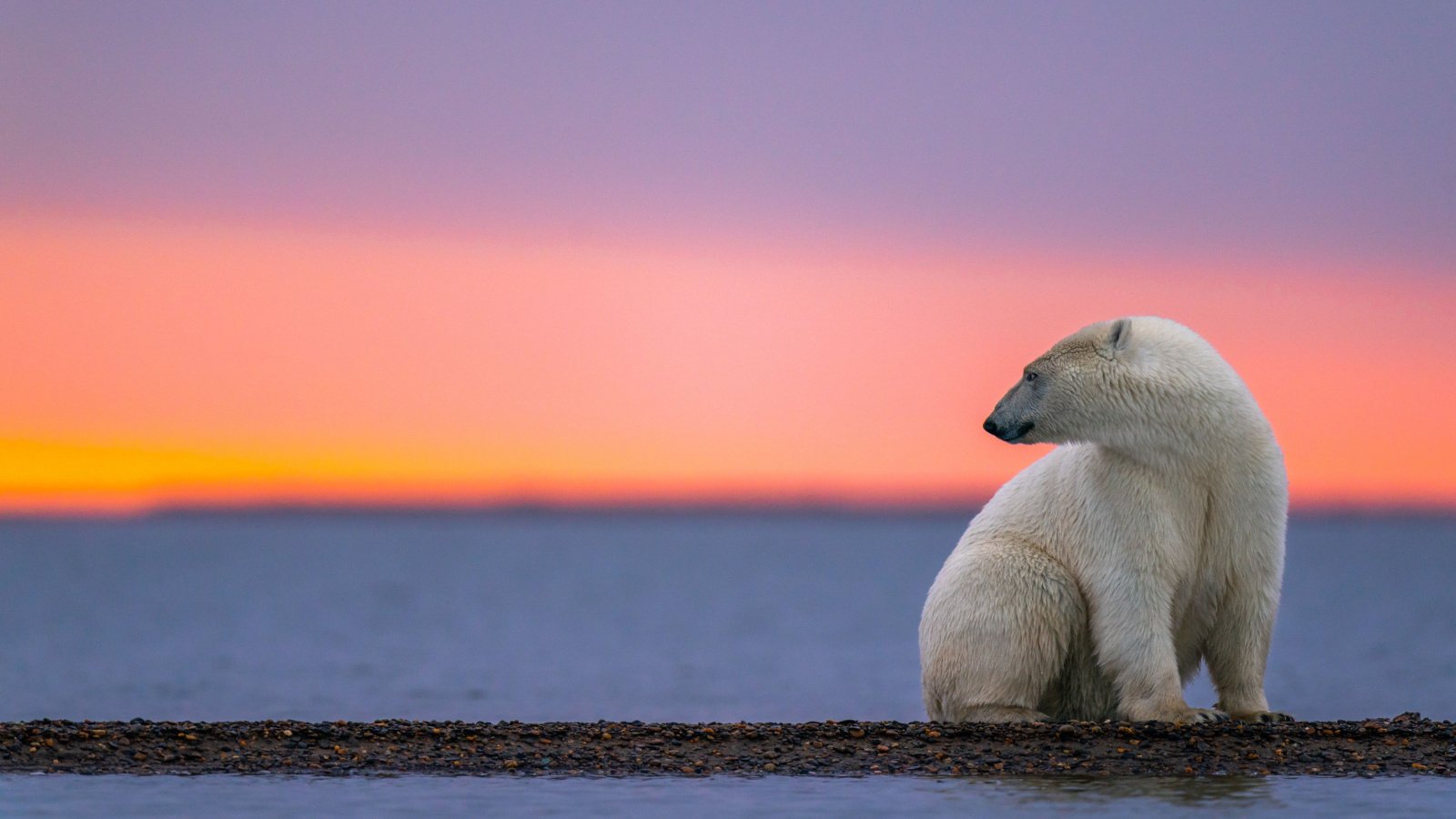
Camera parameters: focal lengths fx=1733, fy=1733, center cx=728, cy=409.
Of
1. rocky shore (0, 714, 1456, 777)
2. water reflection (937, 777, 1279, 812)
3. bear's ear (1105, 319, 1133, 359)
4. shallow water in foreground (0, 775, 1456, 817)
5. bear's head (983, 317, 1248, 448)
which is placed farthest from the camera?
bear's ear (1105, 319, 1133, 359)

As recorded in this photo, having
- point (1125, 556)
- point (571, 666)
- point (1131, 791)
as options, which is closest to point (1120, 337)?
point (1125, 556)

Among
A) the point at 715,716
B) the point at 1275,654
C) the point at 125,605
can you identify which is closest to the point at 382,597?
the point at 125,605

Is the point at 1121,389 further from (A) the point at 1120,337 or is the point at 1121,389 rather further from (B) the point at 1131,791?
(B) the point at 1131,791

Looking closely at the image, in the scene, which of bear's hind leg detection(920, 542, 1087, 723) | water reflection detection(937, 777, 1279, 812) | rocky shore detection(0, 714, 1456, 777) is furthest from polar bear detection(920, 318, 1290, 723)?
water reflection detection(937, 777, 1279, 812)

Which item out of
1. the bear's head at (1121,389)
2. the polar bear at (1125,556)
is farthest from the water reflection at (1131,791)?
the bear's head at (1121,389)

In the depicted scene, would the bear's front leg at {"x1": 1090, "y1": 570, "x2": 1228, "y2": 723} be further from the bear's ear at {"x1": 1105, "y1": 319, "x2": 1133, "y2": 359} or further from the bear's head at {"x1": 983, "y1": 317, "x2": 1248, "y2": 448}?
the bear's ear at {"x1": 1105, "y1": 319, "x2": 1133, "y2": 359}

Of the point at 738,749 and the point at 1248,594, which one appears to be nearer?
the point at 738,749

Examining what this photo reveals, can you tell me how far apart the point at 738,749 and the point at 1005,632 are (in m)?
1.86

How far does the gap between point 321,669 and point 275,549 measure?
15630 centimetres

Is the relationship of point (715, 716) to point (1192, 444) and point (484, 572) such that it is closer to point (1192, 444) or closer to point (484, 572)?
point (1192, 444)

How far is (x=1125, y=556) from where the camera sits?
9383 millimetres

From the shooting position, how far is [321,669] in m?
46.9

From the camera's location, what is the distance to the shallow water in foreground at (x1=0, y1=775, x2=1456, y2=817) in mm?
7238

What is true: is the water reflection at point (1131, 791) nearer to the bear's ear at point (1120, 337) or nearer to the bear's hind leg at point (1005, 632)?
the bear's hind leg at point (1005, 632)
